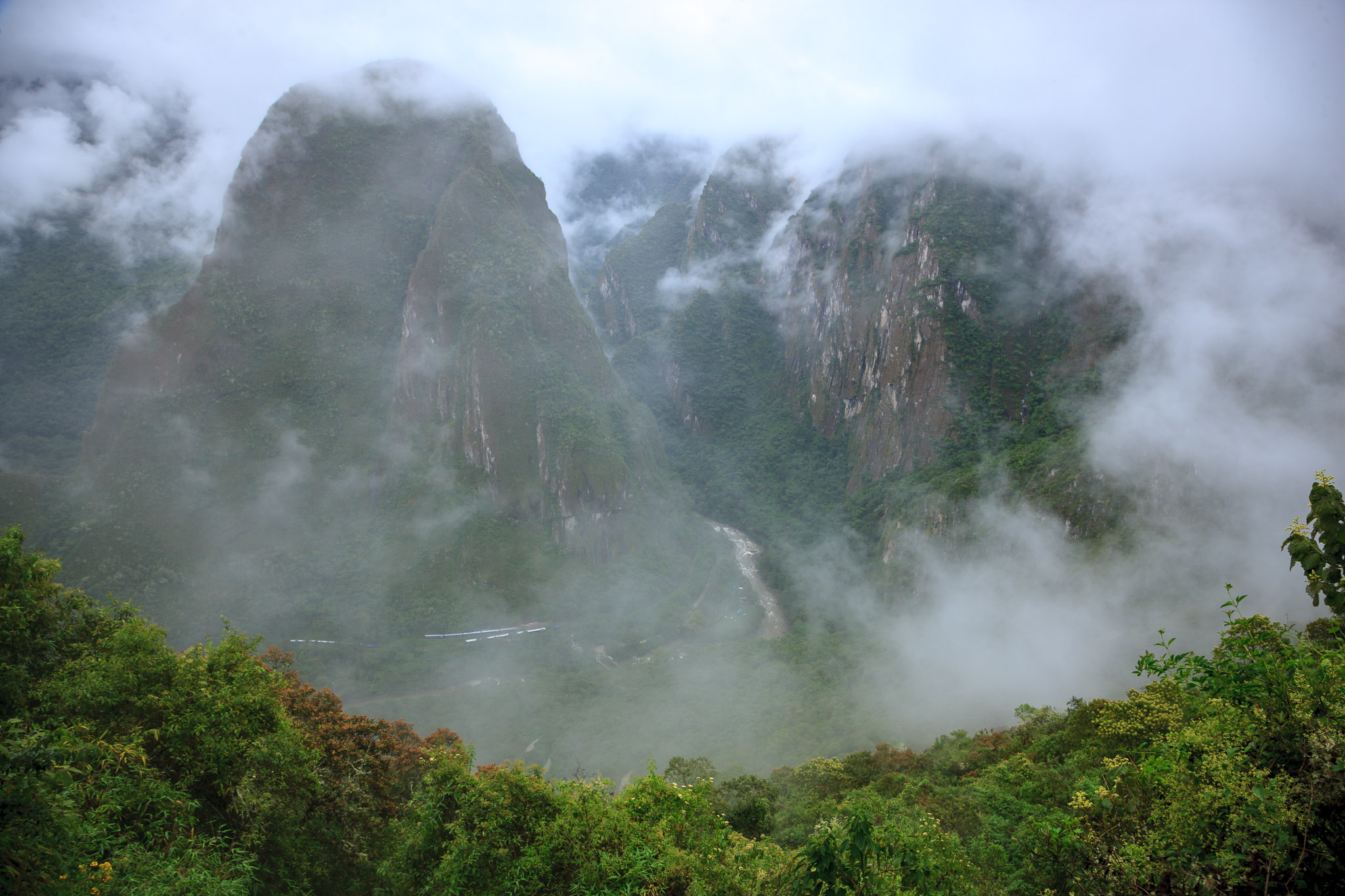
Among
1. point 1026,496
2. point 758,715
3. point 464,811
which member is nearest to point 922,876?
point 464,811

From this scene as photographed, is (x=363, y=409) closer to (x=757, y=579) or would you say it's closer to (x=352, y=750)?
(x=757, y=579)

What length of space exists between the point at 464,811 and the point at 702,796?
14.6 feet

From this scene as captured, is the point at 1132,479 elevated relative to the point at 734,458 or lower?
lower

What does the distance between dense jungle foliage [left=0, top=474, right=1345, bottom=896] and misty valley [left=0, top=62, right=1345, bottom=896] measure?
7 cm

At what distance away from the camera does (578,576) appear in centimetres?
6438

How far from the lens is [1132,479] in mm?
49406

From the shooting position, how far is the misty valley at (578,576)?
825 cm

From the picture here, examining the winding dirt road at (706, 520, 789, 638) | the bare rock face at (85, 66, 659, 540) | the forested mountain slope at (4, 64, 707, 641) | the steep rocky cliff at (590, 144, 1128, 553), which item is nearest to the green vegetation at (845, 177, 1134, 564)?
the steep rocky cliff at (590, 144, 1128, 553)

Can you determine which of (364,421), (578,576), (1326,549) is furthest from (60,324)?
(1326,549)

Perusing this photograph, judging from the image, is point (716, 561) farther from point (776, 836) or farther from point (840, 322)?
point (776, 836)

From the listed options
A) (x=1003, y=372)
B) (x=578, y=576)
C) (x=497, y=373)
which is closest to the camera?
(x=578, y=576)

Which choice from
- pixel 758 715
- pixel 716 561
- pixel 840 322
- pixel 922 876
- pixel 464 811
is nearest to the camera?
pixel 922 876

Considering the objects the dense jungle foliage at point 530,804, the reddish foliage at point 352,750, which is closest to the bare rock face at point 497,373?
the reddish foliage at point 352,750

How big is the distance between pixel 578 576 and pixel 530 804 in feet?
180
